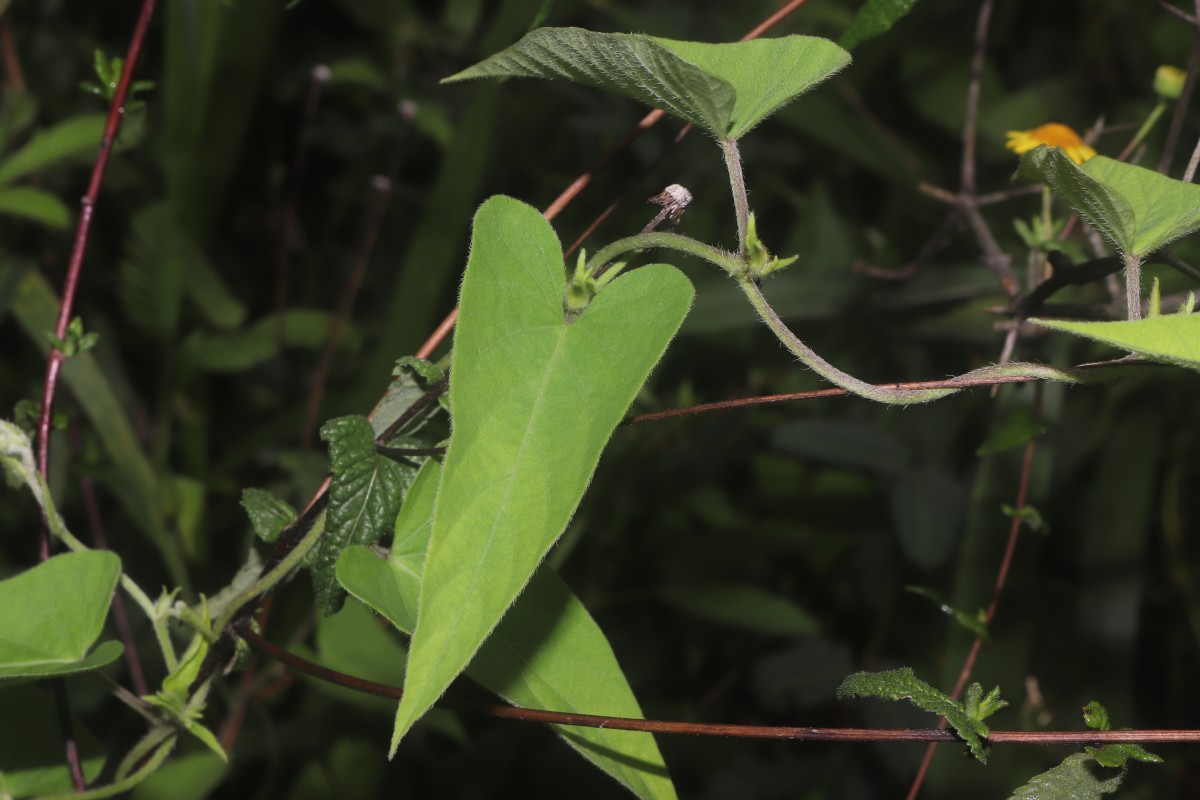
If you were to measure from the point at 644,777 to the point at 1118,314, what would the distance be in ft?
1.26

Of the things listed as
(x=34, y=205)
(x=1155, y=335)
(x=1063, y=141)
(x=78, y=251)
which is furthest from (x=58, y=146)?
(x=1155, y=335)

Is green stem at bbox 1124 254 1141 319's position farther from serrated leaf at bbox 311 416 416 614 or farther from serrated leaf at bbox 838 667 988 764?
serrated leaf at bbox 311 416 416 614

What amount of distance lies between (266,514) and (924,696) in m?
0.33

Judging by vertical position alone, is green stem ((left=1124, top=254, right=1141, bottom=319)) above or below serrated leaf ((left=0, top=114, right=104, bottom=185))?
above

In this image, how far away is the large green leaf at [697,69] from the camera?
0.38 meters

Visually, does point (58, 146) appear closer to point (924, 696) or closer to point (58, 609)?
point (58, 609)

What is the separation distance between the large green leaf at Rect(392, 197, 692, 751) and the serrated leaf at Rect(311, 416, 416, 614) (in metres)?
0.15

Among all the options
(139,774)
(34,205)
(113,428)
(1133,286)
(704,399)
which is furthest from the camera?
(704,399)

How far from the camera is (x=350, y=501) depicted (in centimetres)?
48

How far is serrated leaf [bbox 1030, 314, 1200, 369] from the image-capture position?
12.1 inches

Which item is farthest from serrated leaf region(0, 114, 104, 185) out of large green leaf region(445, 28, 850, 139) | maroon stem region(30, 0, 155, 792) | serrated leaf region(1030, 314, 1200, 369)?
serrated leaf region(1030, 314, 1200, 369)

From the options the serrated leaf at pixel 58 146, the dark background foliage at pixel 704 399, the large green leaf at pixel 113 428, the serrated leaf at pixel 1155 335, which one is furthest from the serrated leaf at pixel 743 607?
the serrated leaf at pixel 1155 335

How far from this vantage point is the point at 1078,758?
1.57 ft

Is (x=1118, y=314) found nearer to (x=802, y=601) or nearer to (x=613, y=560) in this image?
(x=613, y=560)
